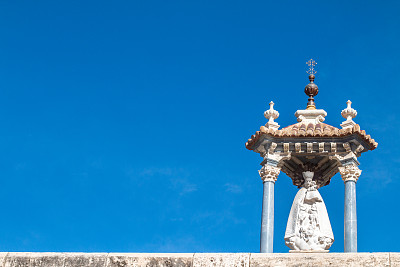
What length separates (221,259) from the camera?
42.9ft

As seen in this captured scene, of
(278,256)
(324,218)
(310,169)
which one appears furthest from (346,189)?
(278,256)

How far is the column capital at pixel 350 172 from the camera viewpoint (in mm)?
22953

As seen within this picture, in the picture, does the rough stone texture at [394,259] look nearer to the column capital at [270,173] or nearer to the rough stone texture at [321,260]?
the rough stone texture at [321,260]

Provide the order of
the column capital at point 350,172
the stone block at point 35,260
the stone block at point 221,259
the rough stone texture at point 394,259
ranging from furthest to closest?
the column capital at point 350,172 → the stone block at point 35,260 → the stone block at point 221,259 → the rough stone texture at point 394,259

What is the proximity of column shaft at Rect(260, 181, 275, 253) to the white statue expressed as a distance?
2.86 meters

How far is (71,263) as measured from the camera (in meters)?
13.4

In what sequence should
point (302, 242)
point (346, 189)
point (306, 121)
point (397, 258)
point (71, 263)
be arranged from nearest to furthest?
point (397, 258)
point (71, 263)
point (302, 242)
point (346, 189)
point (306, 121)

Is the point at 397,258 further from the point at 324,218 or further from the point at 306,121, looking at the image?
the point at 306,121

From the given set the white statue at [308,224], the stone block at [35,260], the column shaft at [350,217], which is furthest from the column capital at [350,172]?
the stone block at [35,260]

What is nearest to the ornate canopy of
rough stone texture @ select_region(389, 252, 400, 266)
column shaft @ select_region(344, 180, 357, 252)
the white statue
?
column shaft @ select_region(344, 180, 357, 252)

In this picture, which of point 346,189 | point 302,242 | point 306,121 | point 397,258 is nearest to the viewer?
point 397,258

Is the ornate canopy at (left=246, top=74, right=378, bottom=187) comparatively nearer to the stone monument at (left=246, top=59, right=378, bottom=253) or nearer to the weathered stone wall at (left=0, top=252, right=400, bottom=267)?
the stone monument at (left=246, top=59, right=378, bottom=253)

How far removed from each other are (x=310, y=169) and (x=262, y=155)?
4.50 feet

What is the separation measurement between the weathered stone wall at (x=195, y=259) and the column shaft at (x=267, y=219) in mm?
8889
